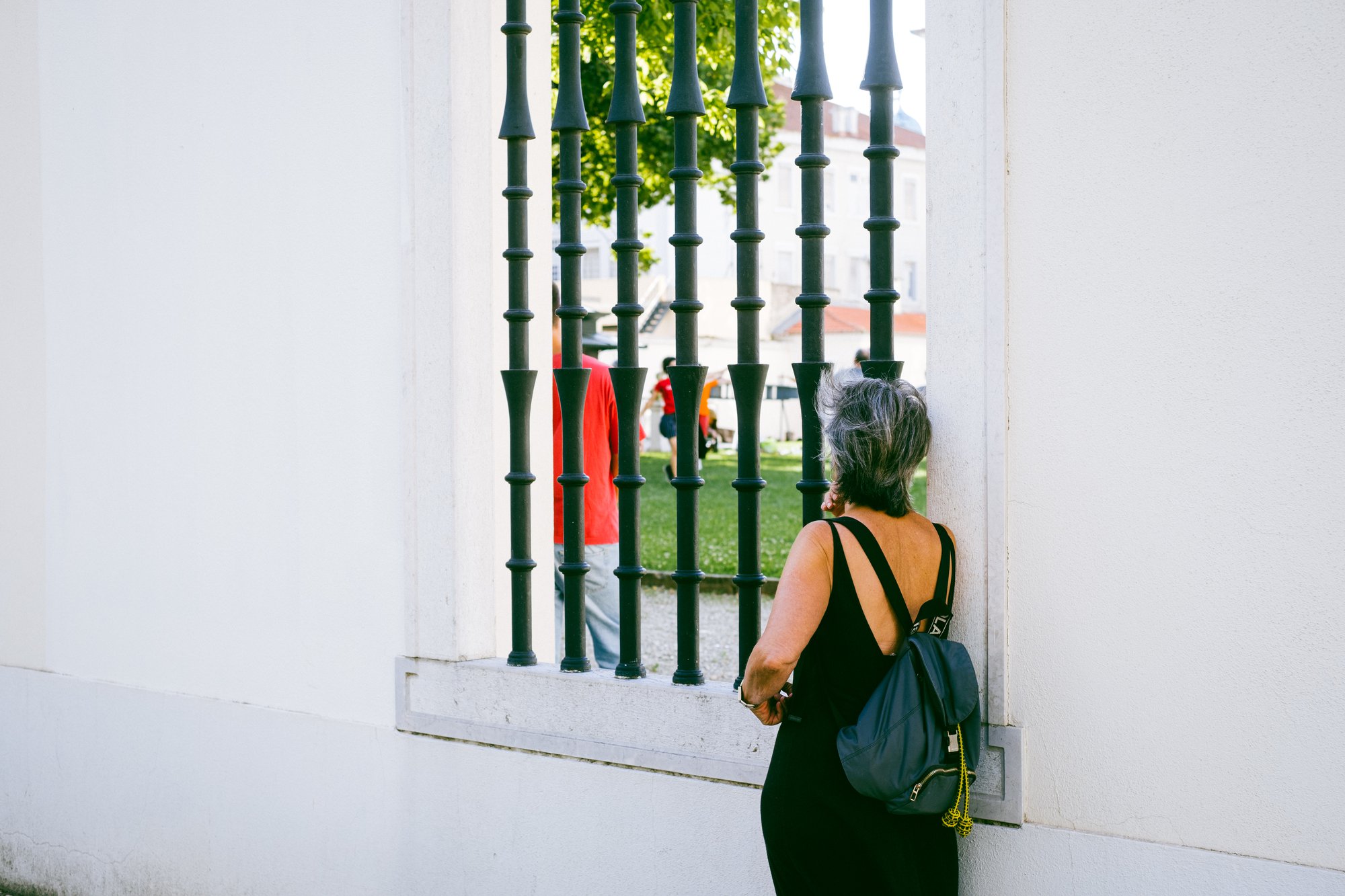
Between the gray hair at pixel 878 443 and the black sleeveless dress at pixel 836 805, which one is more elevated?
the gray hair at pixel 878 443

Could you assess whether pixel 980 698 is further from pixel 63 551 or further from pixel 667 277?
pixel 667 277

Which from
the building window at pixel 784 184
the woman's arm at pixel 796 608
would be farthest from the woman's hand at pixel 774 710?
the building window at pixel 784 184

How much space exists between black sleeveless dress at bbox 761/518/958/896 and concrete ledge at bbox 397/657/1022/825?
26 cm

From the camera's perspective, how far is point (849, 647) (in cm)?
271

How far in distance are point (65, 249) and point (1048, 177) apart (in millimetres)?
4121

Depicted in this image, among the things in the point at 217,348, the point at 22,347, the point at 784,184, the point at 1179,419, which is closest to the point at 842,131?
the point at 784,184

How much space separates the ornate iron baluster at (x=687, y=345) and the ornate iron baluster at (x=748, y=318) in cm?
13

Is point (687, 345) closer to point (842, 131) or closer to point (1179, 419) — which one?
point (1179, 419)

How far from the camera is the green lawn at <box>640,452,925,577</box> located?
38.9ft

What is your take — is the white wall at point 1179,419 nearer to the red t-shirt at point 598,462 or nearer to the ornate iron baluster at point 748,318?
the ornate iron baluster at point 748,318

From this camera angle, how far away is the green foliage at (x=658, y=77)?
37.0ft

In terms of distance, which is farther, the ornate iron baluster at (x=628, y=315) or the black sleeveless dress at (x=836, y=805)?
the ornate iron baluster at (x=628, y=315)

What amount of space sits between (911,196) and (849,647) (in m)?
55.3

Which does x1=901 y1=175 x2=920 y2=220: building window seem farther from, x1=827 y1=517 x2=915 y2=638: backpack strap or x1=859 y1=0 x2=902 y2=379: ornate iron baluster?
x1=827 y1=517 x2=915 y2=638: backpack strap
